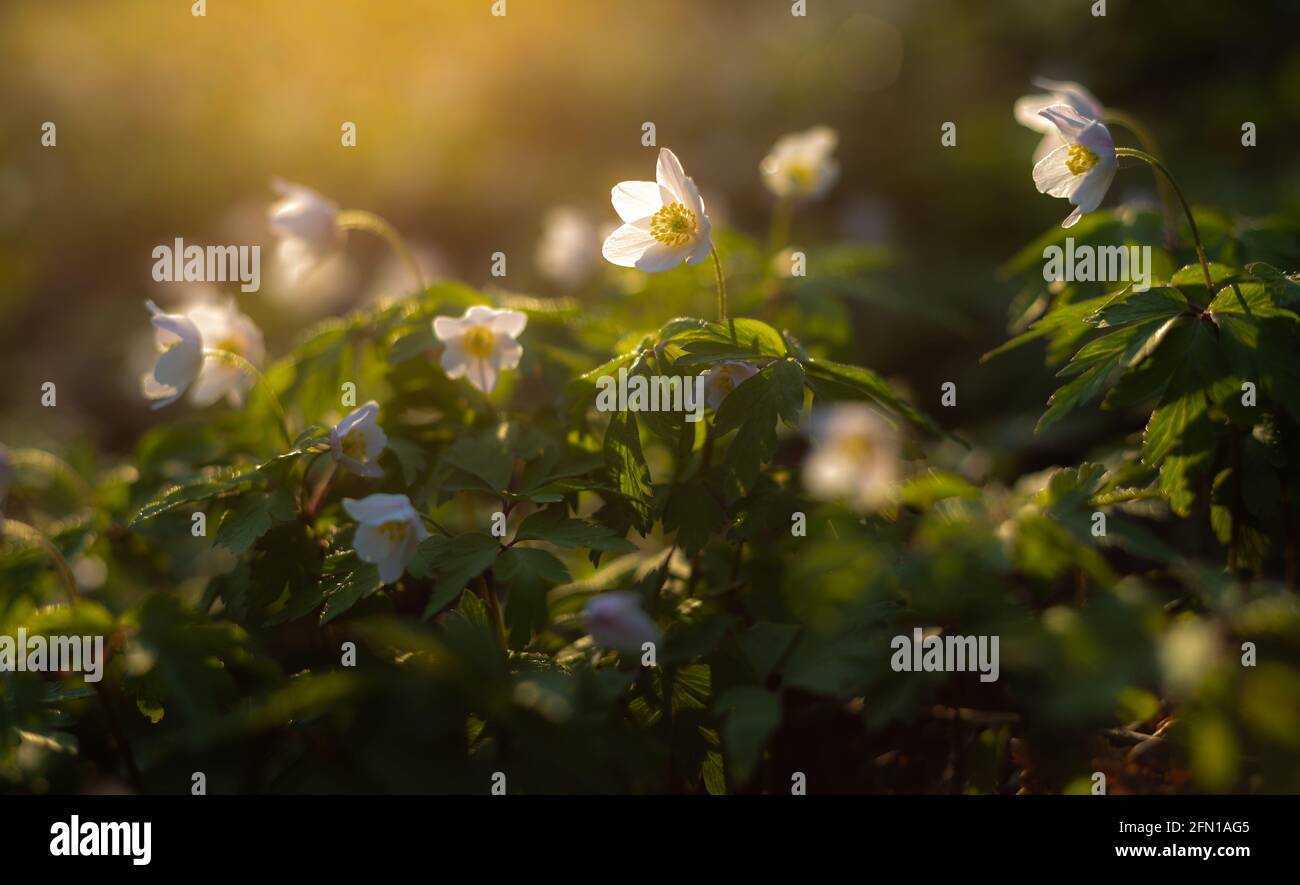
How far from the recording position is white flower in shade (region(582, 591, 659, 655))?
1717mm

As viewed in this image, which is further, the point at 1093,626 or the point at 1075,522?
the point at 1075,522

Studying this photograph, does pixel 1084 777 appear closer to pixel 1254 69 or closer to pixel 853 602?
pixel 853 602

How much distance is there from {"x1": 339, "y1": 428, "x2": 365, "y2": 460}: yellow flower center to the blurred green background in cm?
315

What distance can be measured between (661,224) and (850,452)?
743 millimetres

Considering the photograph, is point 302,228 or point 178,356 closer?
Answer: point 178,356

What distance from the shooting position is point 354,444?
2.18 meters

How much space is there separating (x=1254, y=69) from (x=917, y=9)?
8.77 ft

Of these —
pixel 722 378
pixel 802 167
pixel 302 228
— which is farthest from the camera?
pixel 802 167

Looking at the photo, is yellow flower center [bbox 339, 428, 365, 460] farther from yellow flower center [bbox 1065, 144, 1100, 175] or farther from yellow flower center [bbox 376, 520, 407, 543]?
yellow flower center [bbox 1065, 144, 1100, 175]

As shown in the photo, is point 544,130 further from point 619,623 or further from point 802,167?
point 619,623

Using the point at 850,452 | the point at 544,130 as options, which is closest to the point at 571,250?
the point at 850,452

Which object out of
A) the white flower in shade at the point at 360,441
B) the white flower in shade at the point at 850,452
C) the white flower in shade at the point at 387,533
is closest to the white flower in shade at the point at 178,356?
the white flower in shade at the point at 360,441

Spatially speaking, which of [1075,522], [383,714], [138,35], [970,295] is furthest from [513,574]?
[138,35]
